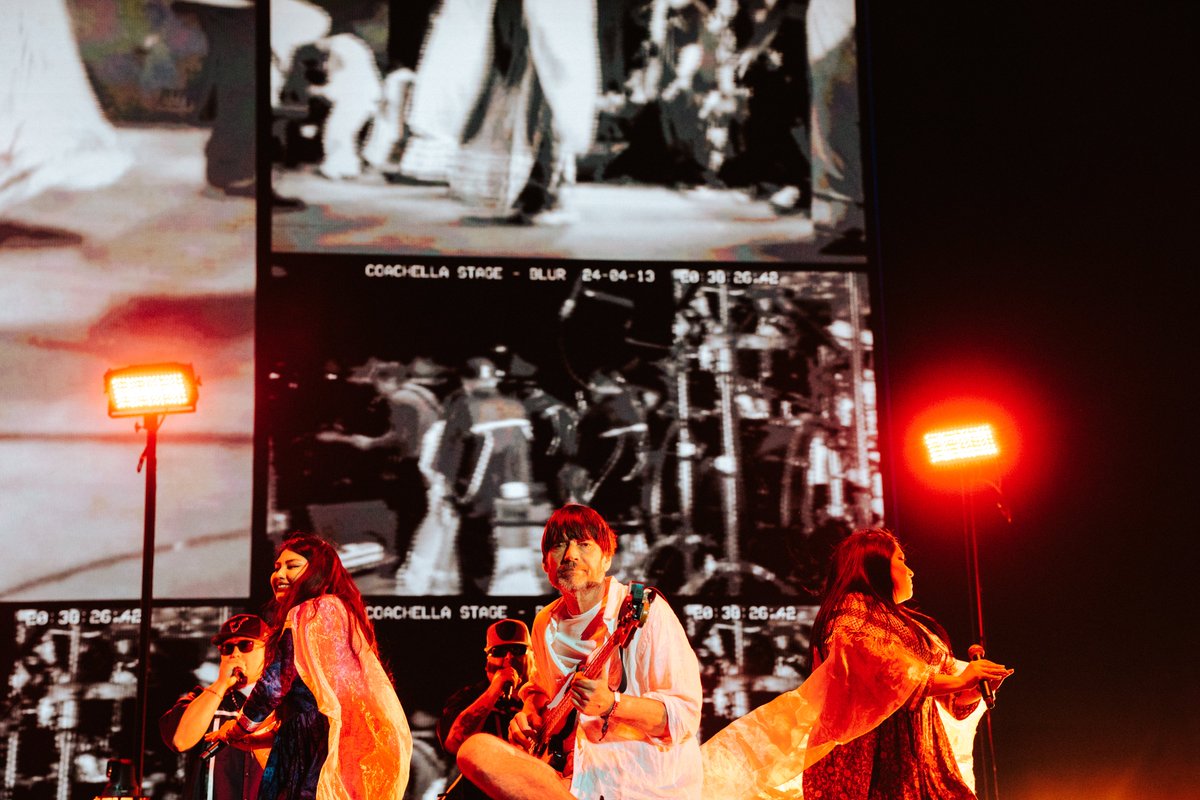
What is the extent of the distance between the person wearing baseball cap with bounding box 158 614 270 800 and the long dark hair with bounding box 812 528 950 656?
181 centimetres

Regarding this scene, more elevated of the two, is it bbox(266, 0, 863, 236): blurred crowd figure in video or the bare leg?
bbox(266, 0, 863, 236): blurred crowd figure in video

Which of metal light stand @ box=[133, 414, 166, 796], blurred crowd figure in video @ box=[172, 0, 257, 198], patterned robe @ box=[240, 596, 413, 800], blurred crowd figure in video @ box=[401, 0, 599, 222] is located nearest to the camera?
patterned robe @ box=[240, 596, 413, 800]

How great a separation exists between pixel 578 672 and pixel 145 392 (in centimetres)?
253

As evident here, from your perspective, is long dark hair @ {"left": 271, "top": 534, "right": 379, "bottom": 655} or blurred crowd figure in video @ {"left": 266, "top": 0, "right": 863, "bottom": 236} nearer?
long dark hair @ {"left": 271, "top": 534, "right": 379, "bottom": 655}

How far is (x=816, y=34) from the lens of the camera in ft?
19.8

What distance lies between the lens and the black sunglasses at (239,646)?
4.41 metres

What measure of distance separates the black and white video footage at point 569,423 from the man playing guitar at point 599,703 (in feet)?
7.60

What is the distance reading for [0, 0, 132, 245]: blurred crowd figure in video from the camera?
5527 mm

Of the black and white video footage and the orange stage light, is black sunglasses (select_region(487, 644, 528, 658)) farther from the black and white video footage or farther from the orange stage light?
the orange stage light

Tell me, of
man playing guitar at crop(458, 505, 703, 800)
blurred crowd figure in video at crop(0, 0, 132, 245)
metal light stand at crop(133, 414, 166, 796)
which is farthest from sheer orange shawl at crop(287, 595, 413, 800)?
blurred crowd figure in video at crop(0, 0, 132, 245)

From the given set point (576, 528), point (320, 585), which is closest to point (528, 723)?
point (576, 528)

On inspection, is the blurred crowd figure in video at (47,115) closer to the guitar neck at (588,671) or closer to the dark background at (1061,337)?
the dark background at (1061,337)

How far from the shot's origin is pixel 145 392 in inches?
191

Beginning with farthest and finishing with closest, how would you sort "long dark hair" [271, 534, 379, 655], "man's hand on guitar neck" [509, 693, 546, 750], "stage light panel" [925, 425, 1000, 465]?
1. "stage light panel" [925, 425, 1000, 465]
2. "long dark hair" [271, 534, 379, 655]
3. "man's hand on guitar neck" [509, 693, 546, 750]
